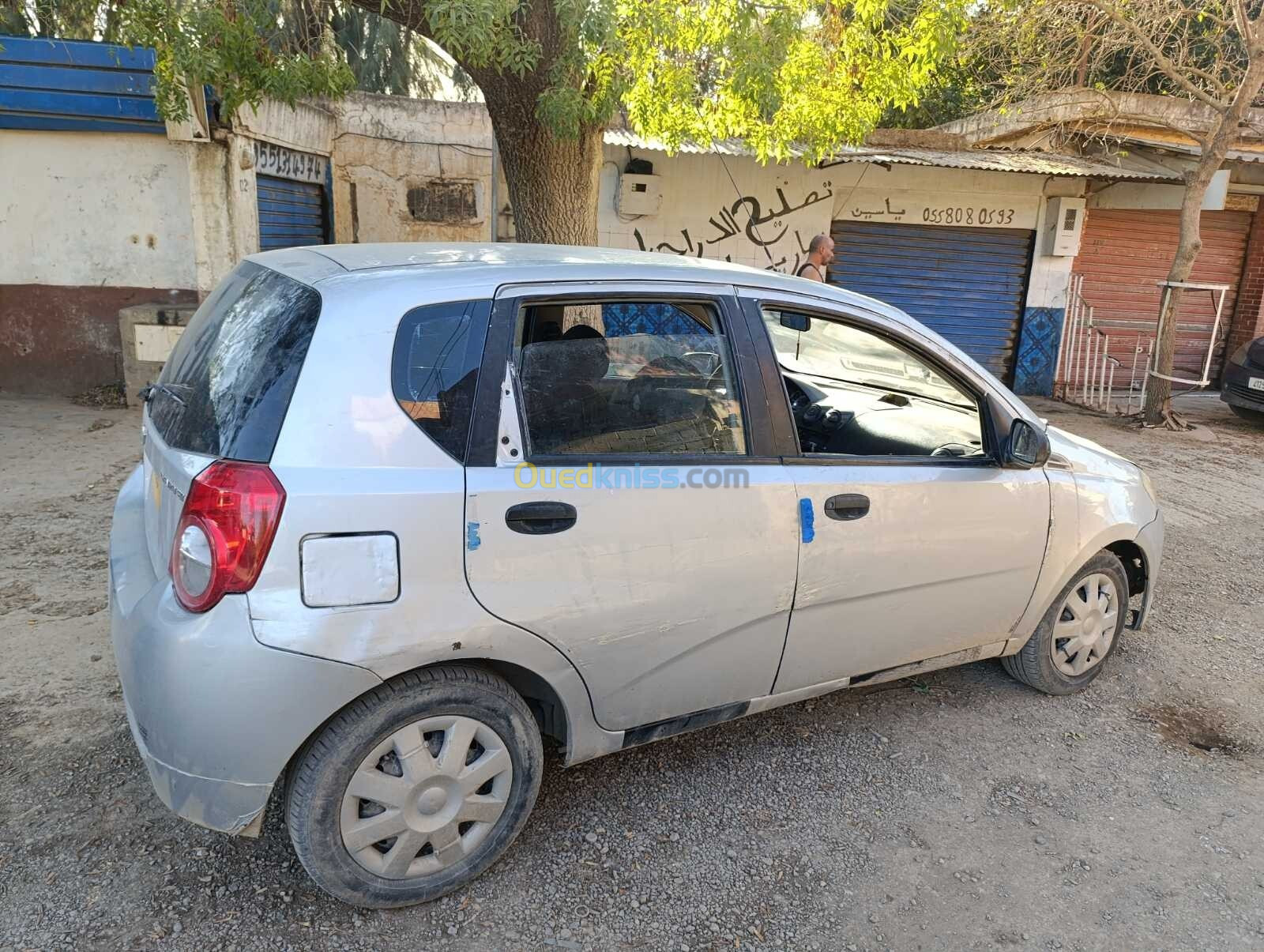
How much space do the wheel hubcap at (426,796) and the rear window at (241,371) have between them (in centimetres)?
82

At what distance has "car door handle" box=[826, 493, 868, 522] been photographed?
2805mm

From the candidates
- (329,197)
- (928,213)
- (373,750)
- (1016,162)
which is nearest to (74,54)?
(329,197)

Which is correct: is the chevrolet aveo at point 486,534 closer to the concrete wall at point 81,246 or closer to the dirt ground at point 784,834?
the dirt ground at point 784,834

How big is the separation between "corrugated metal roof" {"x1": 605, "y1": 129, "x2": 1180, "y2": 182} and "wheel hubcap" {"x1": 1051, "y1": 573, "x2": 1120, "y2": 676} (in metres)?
6.31

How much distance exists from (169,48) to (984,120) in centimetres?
908

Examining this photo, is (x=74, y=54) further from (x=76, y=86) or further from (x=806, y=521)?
(x=806, y=521)

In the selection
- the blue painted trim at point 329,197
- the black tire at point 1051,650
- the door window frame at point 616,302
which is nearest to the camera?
the door window frame at point 616,302

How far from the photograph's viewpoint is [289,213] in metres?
9.55

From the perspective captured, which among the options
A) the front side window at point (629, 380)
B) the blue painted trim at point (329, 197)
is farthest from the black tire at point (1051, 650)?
the blue painted trim at point (329, 197)

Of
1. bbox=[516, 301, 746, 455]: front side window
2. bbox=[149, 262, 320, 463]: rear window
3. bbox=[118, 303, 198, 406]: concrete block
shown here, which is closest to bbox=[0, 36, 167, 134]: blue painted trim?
bbox=[118, 303, 198, 406]: concrete block

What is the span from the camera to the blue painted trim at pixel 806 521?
275 cm

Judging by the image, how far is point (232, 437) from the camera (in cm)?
219

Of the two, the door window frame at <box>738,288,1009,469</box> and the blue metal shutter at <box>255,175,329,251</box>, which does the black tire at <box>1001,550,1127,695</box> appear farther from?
the blue metal shutter at <box>255,175,329,251</box>

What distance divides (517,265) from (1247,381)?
33.3 ft
